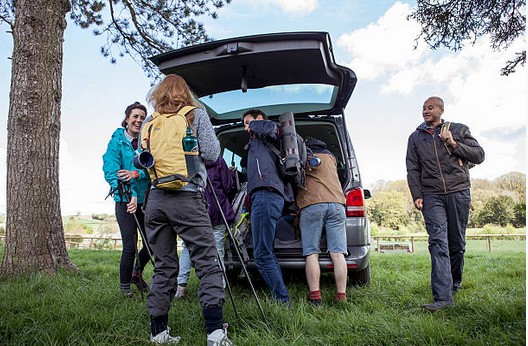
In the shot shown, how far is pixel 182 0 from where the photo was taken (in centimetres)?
812

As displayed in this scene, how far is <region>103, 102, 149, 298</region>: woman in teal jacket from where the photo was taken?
3.50 m

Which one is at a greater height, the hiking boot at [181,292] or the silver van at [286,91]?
the silver van at [286,91]

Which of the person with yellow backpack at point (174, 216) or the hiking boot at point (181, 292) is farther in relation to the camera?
the hiking boot at point (181, 292)

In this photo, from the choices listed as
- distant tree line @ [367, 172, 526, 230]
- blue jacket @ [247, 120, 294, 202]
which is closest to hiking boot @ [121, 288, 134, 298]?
blue jacket @ [247, 120, 294, 202]

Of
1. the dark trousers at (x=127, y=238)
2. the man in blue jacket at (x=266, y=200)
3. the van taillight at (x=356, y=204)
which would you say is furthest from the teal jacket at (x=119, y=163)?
the van taillight at (x=356, y=204)

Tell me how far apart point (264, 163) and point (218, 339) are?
147cm

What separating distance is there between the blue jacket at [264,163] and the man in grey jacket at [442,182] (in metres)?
1.17

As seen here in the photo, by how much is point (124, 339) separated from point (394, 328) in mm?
1546

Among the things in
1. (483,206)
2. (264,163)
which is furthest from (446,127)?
(483,206)

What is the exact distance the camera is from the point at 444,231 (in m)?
3.44

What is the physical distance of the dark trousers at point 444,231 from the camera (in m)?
3.32

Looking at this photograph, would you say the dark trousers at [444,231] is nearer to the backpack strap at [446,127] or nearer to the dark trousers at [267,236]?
the backpack strap at [446,127]

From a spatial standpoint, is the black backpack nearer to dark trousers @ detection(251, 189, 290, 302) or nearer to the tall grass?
dark trousers @ detection(251, 189, 290, 302)

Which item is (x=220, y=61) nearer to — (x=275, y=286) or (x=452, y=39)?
(x=275, y=286)
